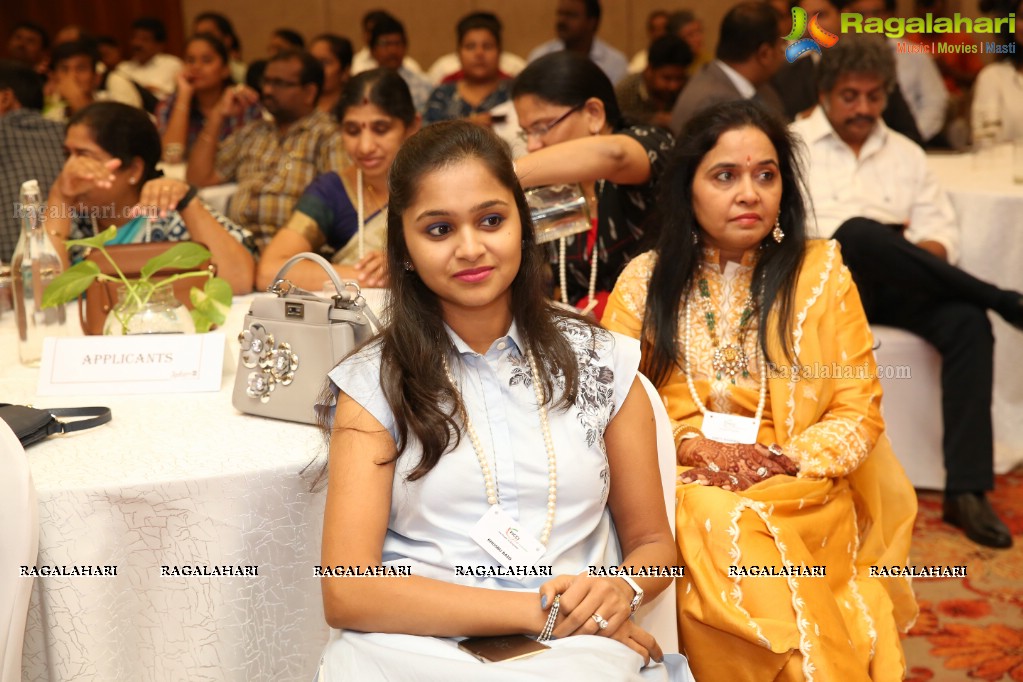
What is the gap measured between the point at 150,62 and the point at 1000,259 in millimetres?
7209

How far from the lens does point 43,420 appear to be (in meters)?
1.61

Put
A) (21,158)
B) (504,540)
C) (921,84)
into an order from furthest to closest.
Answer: (921,84) < (21,158) < (504,540)

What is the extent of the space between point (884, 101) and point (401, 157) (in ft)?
8.43

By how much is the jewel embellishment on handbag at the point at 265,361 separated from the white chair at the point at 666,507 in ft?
1.88

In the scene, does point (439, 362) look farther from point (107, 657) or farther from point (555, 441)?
point (107, 657)

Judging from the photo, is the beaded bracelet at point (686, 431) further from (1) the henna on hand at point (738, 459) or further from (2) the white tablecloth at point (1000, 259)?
(2) the white tablecloth at point (1000, 259)

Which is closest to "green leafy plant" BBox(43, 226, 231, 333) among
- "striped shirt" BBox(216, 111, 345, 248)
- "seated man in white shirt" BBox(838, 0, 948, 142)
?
"striped shirt" BBox(216, 111, 345, 248)

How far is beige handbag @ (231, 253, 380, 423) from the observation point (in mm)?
1677

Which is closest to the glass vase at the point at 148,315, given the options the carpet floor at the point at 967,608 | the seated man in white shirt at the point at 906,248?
the carpet floor at the point at 967,608

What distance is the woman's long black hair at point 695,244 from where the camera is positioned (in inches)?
82.7

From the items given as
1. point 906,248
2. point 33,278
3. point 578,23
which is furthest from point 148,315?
point 578,23

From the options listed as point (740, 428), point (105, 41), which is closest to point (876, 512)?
point (740, 428)

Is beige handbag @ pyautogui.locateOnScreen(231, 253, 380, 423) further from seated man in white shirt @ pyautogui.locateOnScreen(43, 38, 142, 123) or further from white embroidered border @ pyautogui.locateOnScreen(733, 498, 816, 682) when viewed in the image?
seated man in white shirt @ pyautogui.locateOnScreen(43, 38, 142, 123)

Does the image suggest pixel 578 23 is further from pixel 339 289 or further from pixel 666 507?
pixel 666 507
